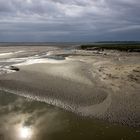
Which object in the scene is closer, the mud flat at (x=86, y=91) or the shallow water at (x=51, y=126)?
the shallow water at (x=51, y=126)

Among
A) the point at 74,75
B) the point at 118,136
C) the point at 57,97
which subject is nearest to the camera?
the point at 118,136

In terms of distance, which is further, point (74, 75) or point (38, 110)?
point (74, 75)

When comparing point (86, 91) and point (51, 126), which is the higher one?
point (51, 126)

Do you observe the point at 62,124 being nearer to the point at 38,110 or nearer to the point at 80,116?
the point at 80,116

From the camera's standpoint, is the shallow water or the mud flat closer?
the shallow water

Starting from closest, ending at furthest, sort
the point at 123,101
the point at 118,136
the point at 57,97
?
1. the point at 118,136
2. the point at 123,101
3. the point at 57,97

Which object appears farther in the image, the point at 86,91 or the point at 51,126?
the point at 86,91

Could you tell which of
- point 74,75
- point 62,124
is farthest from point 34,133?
point 74,75
